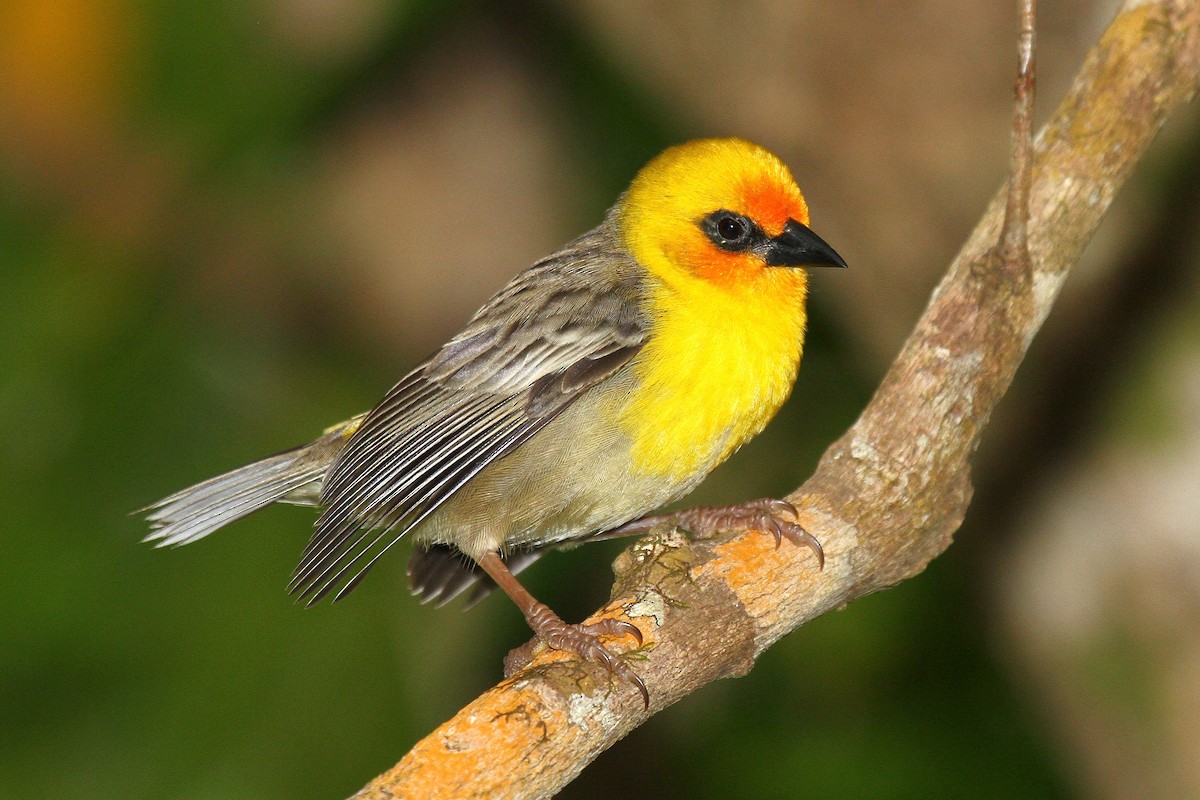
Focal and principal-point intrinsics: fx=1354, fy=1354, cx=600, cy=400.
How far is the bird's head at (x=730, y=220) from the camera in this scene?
14.2 feet

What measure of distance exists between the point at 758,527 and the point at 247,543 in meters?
2.26

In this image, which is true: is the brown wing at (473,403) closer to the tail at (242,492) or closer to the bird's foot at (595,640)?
the tail at (242,492)

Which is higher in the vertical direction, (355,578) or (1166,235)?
(355,578)

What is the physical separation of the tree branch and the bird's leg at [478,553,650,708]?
0.03m

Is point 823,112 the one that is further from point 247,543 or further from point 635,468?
point 247,543

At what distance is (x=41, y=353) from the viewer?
5.22 meters

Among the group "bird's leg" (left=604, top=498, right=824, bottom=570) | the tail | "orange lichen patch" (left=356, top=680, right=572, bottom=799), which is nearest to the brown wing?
the tail

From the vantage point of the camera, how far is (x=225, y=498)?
187 inches

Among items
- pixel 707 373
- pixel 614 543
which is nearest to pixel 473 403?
pixel 707 373

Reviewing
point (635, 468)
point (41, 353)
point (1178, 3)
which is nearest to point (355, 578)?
point (635, 468)

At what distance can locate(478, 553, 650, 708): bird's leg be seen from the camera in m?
3.40

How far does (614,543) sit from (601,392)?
2.10 metres

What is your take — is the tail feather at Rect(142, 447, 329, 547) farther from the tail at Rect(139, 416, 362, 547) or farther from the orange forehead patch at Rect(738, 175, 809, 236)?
the orange forehead patch at Rect(738, 175, 809, 236)

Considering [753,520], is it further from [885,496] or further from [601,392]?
[601,392]
